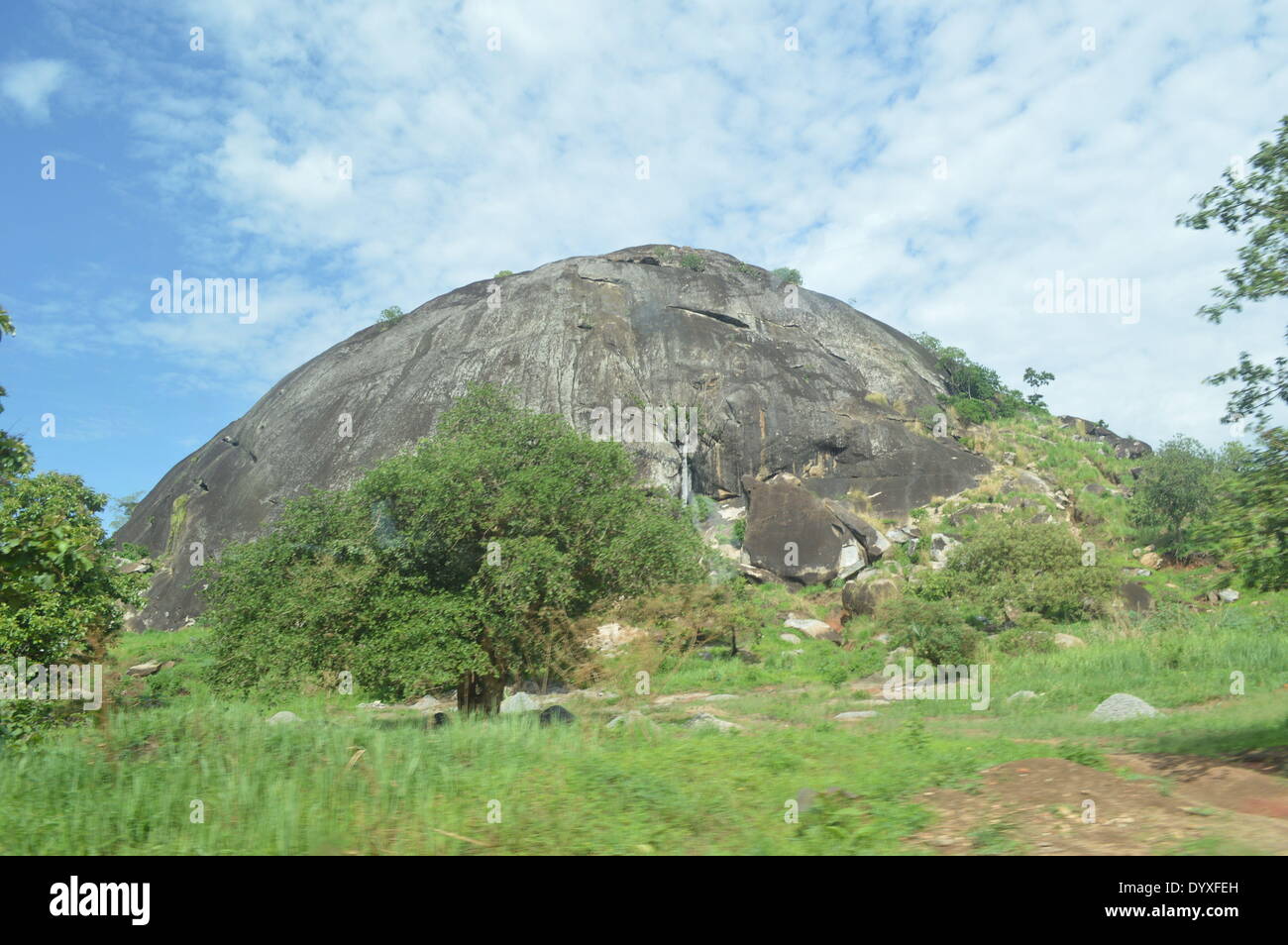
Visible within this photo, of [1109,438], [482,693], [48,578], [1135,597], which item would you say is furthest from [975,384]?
[48,578]

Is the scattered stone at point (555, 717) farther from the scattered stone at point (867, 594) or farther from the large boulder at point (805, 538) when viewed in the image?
the large boulder at point (805, 538)

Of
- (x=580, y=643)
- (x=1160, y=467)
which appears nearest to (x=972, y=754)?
(x=580, y=643)

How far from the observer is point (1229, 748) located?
9539mm

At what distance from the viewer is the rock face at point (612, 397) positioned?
5334 cm

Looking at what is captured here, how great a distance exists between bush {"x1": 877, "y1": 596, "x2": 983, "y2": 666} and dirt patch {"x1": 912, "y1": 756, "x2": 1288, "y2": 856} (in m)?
14.6

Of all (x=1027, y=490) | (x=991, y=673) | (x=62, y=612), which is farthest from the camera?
(x=1027, y=490)

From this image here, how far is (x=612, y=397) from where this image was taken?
57562 millimetres

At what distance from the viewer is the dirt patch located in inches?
223

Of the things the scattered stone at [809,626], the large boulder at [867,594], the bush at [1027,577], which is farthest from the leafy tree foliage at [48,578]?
the large boulder at [867,594]

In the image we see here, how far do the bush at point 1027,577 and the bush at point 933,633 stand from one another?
4973 mm

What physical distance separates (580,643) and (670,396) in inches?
1752

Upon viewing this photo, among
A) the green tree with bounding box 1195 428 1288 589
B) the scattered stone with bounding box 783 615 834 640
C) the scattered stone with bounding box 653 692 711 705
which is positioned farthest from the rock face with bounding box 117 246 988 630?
the green tree with bounding box 1195 428 1288 589
